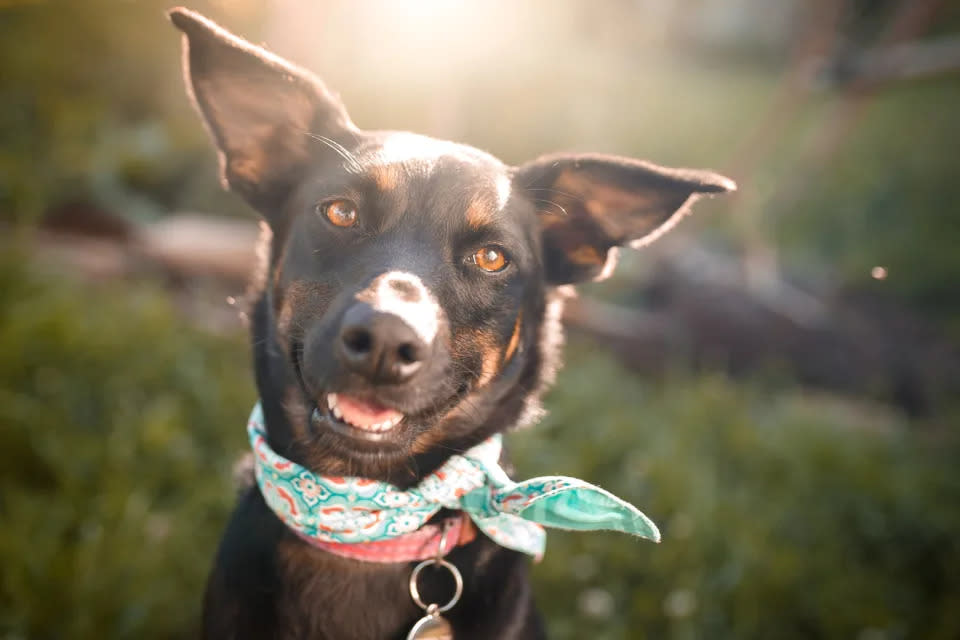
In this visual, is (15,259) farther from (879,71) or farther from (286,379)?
(879,71)

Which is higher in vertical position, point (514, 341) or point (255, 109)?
point (255, 109)

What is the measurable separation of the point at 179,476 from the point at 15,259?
2.11 meters

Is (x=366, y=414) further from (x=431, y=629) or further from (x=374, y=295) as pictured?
(x=431, y=629)

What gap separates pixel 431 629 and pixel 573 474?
2304mm

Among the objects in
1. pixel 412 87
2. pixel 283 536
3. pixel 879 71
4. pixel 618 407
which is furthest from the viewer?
pixel 412 87

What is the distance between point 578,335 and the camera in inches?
246

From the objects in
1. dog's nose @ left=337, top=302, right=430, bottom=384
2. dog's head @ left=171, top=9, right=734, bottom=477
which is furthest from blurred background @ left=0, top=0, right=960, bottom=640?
dog's nose @ left=337, top=302, right=430, bottom=384

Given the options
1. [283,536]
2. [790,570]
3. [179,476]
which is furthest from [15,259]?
[790,570]

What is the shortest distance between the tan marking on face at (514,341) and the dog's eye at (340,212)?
1.94ft

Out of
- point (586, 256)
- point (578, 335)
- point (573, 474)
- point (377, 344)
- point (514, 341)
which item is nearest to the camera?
point (377, 344)

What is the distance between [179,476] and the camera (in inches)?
140

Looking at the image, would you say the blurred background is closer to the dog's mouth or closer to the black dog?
the black dog

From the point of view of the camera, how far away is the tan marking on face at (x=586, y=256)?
2.43 meters

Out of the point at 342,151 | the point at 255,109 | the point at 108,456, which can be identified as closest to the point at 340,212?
the point at 342,151
